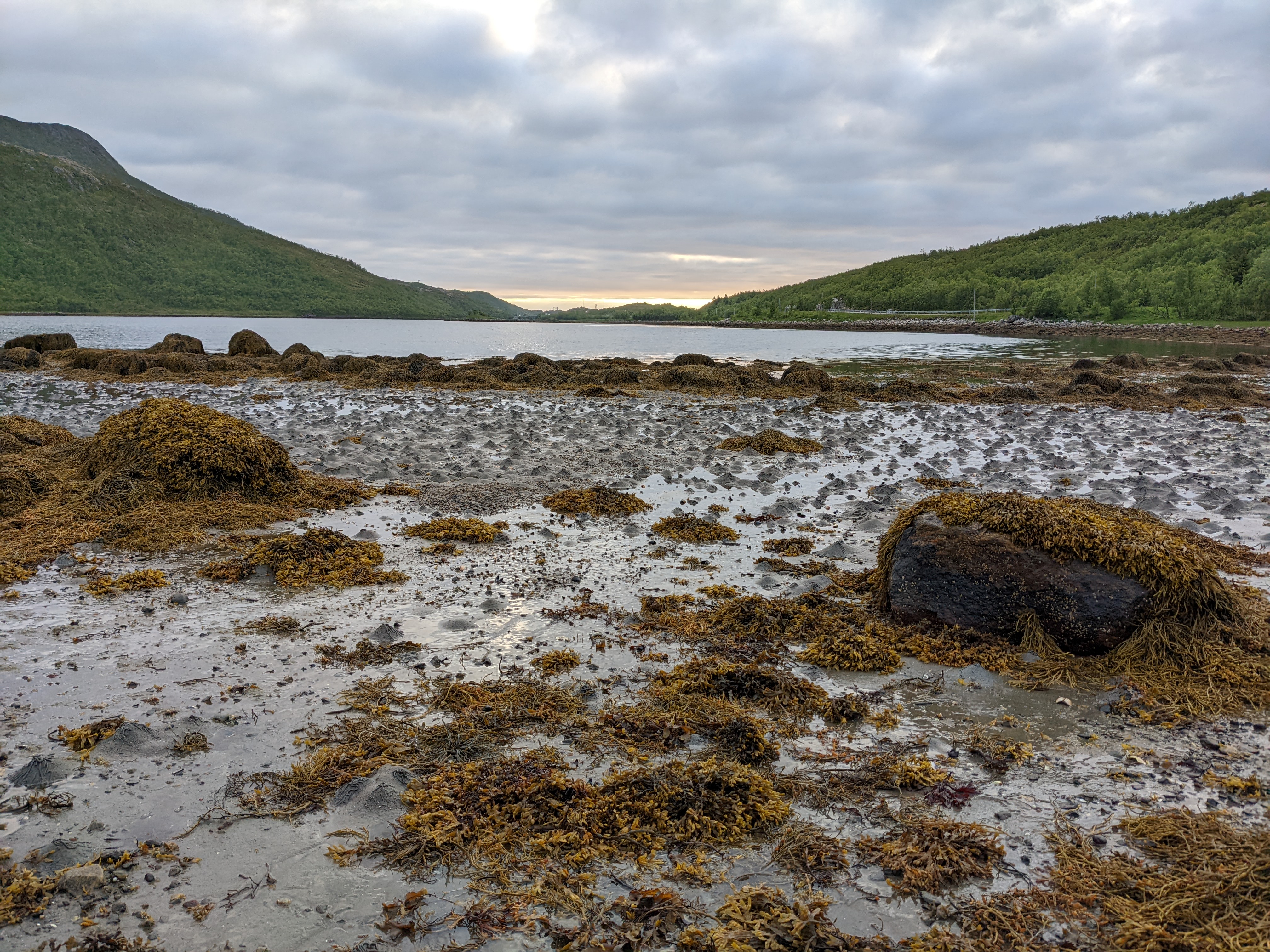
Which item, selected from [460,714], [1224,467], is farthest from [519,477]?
[1224,467]

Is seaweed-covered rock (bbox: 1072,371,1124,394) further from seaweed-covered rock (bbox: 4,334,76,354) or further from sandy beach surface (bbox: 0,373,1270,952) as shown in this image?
seaweed-covered rock (bbox: 4,334,76,354)

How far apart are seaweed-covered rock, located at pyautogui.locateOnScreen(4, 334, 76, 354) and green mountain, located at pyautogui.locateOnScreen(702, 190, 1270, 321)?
11016 cm

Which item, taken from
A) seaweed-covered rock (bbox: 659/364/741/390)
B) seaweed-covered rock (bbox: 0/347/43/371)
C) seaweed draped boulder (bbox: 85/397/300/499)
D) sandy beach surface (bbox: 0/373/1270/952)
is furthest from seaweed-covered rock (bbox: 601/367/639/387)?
seaweed-covered rock (bbox: 0/347/43/371)

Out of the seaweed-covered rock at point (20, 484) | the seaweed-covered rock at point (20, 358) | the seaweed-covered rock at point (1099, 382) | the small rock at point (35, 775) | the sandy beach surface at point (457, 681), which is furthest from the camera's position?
the seaweed-covered rock at point (20, 358)

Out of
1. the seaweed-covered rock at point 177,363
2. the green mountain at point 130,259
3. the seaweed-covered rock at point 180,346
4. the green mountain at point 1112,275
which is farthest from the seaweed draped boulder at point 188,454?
the green mountain at point 130,259

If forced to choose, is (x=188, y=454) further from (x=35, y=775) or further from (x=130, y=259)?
(x=130, y=259)

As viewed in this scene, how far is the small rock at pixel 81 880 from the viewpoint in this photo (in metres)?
2.76

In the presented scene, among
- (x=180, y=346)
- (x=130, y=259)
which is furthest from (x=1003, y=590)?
(x=130, y=259)

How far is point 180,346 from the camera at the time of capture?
34.8 metres

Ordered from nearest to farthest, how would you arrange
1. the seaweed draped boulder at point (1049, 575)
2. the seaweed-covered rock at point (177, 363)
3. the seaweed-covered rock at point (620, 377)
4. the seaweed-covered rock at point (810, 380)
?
the seaweed draped boulder at point (1049, 575) → the seaweed-covered rock at point (810, 380) → the seaweed-covered rock at point (620, 377) → the seaweed-covered rock at point (177, 363)

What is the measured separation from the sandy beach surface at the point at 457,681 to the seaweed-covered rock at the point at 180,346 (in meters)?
28.6

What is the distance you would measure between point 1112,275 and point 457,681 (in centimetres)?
13948

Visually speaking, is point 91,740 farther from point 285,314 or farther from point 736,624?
point 285,314

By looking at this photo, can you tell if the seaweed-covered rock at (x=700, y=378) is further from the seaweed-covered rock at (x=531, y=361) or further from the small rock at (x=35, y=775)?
the small rock at (x=35, y=775)
